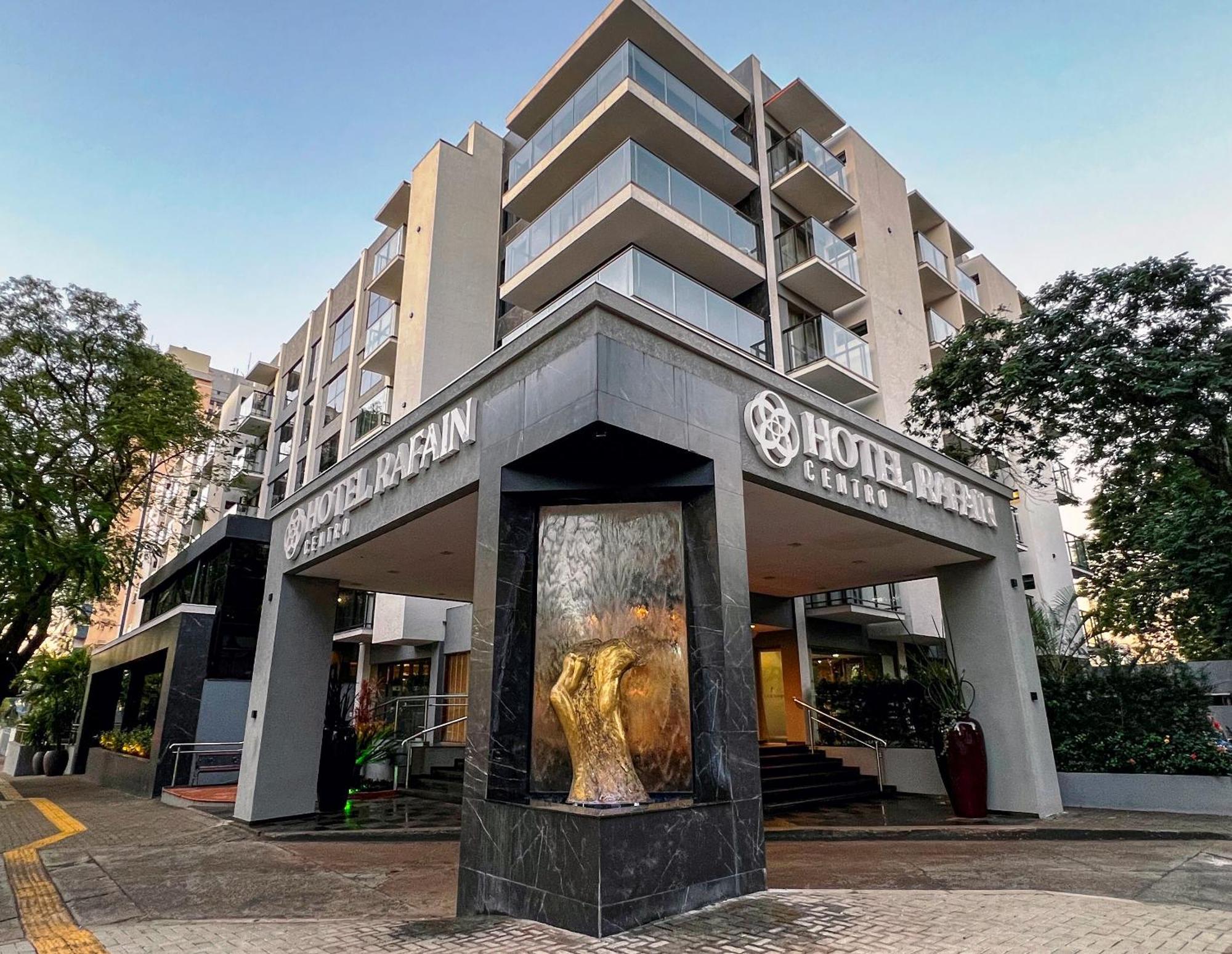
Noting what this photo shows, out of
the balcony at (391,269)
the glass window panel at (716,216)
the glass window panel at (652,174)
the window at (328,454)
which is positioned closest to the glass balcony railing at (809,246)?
the glass window panel at (716,216)

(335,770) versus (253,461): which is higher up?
(253,461)

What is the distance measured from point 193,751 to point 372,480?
397 inches

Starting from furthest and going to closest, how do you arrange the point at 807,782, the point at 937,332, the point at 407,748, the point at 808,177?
1. the point at 937,332
2. the point at 808,177
3. the point at 407,748
4. the point at 807,782

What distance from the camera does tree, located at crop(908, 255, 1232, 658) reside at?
44.6ft

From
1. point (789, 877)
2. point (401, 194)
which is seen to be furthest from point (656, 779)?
point (401, 194)

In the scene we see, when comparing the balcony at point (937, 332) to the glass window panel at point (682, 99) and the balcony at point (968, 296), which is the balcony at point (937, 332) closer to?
the balcony at point (968, 296)

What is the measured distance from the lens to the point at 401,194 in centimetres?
2411

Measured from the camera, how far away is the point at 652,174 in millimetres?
15398

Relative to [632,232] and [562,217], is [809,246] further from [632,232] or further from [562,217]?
[562,217]

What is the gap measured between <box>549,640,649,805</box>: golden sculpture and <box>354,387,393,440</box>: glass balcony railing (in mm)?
17390

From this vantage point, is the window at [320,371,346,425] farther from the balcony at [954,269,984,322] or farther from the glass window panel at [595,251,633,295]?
the balcony at [954,269,984,322]

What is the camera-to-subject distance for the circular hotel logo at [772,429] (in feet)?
23.0

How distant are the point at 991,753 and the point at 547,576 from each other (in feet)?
24.2

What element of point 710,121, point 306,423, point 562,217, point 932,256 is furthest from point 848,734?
point 306,423
